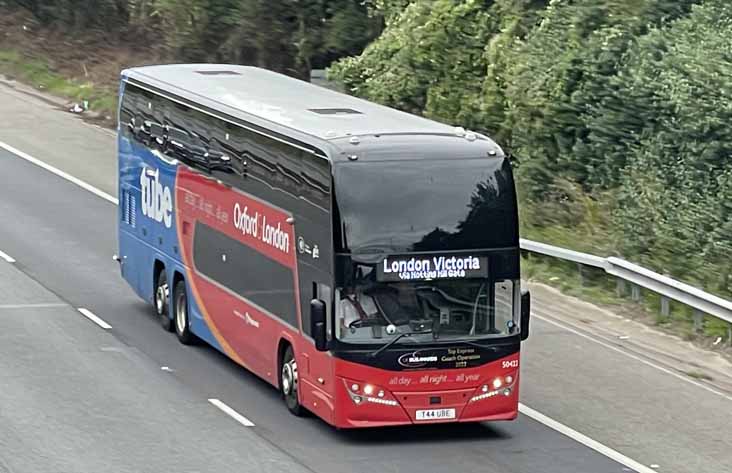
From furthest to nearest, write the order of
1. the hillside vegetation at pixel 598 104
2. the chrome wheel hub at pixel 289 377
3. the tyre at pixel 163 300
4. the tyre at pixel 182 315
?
the hillside vegetation at pixel 598 104, the tyre at pixel 163 300, the tyre at pixel 182 315, the chrome wheel hub at pixel 289 377

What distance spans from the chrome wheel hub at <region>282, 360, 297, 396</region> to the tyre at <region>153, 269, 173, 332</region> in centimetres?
484

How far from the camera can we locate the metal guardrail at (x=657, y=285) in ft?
70.6

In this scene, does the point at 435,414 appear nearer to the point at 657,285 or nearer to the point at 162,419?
the point at 162,419

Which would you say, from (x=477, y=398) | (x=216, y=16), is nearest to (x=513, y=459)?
(x=477, y=398)

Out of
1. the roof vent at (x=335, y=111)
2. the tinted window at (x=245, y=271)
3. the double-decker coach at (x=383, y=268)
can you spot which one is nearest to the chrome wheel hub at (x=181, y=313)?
the tinted window at (x=245, y=271)

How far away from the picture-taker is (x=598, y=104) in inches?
1078

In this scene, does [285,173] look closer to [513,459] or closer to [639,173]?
[513,459]

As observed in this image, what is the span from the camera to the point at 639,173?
1013 inches

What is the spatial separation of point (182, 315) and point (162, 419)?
4.18 m

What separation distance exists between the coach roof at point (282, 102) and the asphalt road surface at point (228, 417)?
10.8 feet

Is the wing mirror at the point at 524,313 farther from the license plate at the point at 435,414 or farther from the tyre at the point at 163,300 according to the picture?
the tyre at the point at 163,300

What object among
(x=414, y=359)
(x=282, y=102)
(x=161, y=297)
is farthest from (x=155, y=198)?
(x=414, y=359)

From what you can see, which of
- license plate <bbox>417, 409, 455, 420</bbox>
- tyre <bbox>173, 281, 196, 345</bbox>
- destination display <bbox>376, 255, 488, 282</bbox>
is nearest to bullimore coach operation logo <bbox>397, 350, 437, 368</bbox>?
license plate <bbox>417, 409, 455, 420</bbox>

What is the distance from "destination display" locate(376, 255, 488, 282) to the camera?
16.5 meters
